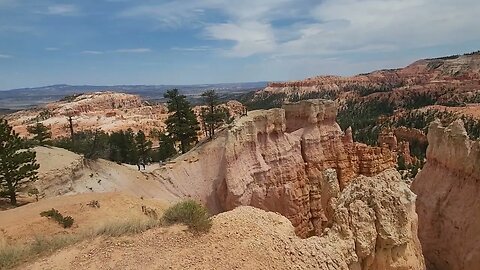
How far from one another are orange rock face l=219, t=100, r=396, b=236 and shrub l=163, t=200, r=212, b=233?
960cm

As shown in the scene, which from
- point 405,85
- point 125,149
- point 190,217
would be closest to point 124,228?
point 190,217

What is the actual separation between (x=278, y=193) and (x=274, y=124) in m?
4.11

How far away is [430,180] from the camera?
1764cm

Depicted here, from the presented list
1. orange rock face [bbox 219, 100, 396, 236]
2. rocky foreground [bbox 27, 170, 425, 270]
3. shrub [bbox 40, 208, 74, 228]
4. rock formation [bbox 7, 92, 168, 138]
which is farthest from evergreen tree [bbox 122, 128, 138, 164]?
rock formation [bbox 7, 92, 168, 138]

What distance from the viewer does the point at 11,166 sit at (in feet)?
68.2

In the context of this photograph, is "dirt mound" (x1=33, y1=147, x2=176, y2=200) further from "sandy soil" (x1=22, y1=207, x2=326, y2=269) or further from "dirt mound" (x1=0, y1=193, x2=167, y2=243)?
"sandy soil" (x1=22, y1=207, x2=326, y2=269)

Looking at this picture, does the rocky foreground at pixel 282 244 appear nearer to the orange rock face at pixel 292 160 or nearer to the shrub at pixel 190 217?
the shrub at pixel 190 217

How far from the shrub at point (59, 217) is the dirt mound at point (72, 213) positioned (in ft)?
0.58

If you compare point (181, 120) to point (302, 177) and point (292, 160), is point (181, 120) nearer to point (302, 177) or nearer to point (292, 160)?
point (292, 160)

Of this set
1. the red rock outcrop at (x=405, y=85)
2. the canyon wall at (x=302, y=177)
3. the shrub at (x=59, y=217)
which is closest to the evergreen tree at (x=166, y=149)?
the canyon wall at (x=302, y=177)

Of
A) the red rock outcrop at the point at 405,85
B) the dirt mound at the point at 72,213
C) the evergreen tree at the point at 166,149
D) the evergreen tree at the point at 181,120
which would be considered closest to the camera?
the dirt mound at the point at 72,213

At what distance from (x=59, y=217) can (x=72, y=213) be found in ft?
3.40

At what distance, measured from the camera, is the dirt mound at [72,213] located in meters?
15.0

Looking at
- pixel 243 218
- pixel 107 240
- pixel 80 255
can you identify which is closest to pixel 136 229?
pixel 107 240
